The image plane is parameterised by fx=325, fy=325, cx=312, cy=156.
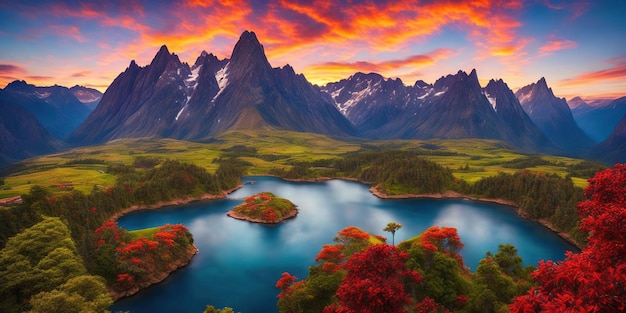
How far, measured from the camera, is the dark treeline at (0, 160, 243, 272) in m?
70.5

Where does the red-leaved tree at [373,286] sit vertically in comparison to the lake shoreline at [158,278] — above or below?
above

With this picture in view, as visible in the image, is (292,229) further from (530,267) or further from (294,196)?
(530,267)

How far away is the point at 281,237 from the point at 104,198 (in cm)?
7323

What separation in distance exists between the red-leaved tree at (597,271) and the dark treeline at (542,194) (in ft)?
341

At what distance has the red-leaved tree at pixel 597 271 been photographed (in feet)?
44.2

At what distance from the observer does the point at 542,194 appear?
436 feet

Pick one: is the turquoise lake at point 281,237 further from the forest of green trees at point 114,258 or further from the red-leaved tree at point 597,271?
the red-leaved tree at point 597,271

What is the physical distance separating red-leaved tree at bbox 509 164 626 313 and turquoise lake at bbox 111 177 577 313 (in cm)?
5713

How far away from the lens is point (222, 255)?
301 feet

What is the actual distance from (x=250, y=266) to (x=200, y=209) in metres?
65.0

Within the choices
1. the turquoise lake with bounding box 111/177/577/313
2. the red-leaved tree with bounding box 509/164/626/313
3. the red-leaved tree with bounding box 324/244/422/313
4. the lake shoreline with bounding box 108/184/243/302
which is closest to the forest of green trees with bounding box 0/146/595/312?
the red-leaved tree with bounding box 324/244/422/313

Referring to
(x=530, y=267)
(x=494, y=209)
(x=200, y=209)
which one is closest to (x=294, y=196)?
(x=200, y=209)

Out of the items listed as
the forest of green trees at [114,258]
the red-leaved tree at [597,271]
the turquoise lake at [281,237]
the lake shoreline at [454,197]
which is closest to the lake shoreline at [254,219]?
the turquoise lake at [281,237]

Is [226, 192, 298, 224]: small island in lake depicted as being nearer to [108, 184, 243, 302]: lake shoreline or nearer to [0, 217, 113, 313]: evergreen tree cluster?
[108, 184, 243, 302]: lake shoreline
